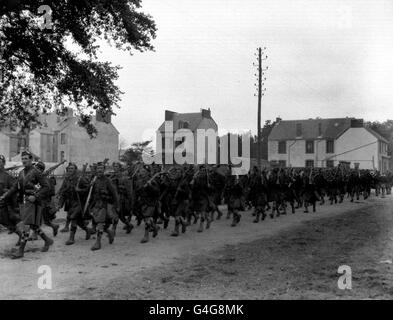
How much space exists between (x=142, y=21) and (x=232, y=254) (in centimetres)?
1257

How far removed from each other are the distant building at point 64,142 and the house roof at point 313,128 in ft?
73.3

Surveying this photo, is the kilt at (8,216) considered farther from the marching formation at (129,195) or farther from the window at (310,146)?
the window at (310,146)

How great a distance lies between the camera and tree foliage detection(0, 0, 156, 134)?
17.3 m

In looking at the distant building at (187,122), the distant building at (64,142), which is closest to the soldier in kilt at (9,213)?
the distant building at (187,122)

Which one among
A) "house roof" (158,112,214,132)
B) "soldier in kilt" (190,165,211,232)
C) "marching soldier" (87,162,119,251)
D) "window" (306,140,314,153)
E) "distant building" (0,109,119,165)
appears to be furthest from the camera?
"window" (306,140,314,153)

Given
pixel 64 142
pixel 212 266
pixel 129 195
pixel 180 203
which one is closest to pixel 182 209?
pixel 180 203

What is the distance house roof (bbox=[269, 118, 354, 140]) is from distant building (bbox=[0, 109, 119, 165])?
22.3 metres

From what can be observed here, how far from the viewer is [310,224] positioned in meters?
14.4

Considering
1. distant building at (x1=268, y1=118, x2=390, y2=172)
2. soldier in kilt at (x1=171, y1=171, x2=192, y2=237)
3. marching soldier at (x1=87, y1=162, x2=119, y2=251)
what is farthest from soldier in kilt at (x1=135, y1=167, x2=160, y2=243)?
distant building at (x1=268, y1=118, x2=390, y2=172)

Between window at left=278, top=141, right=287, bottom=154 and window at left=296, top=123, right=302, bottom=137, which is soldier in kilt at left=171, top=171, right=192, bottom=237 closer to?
window at left=296, top=123, right=302, bottom=137

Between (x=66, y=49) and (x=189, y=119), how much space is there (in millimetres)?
34249

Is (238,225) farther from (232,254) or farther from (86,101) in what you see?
(86,101)

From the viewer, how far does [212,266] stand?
26.5 feet
